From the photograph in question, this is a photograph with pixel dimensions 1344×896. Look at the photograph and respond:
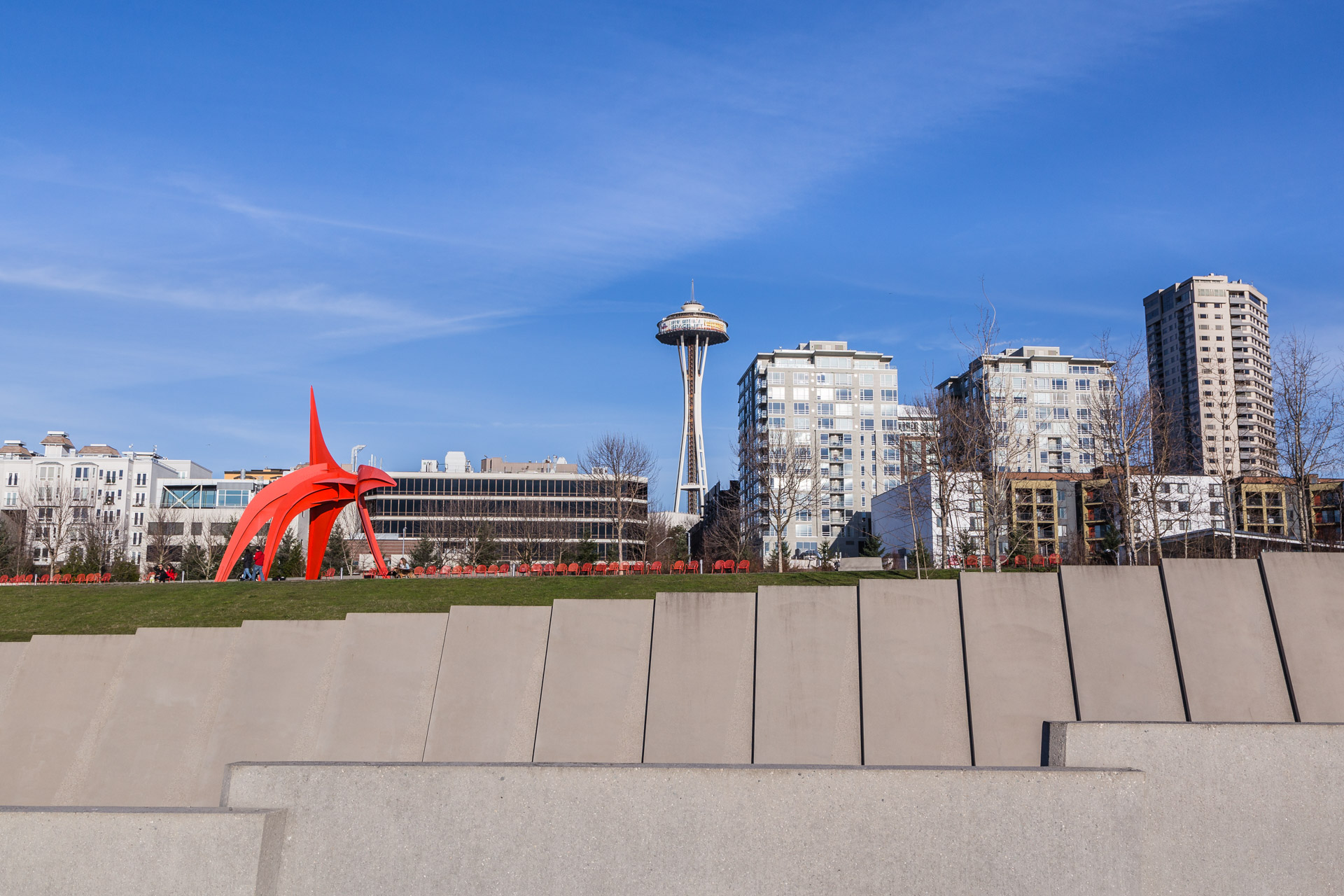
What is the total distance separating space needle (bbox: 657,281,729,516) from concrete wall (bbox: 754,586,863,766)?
13424 cm

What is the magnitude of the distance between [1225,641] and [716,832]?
8.25 m

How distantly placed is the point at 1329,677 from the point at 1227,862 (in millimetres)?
6246

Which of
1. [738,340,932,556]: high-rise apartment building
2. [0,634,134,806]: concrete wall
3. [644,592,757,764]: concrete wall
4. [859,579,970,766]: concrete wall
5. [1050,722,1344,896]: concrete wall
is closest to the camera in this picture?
[1050,722,1344,896]: concrete wall

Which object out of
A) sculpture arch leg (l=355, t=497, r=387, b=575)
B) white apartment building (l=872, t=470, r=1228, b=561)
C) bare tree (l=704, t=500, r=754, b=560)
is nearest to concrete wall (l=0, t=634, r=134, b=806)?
sculpture arch leg (l=355, t=497, r=387, b=575)

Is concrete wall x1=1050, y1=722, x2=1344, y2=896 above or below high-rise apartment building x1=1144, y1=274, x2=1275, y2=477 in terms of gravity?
below

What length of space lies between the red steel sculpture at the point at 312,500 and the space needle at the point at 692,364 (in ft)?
356

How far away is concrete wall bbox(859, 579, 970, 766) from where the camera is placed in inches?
435

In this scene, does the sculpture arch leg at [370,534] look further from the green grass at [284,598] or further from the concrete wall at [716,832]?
the concrete wall at [716,832]

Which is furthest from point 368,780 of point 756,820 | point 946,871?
point 946,871

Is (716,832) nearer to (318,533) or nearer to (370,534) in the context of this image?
(318,533)

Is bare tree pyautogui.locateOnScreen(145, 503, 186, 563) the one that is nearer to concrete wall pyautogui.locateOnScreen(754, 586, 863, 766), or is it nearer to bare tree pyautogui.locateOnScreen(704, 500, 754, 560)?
bare tree pyautogui.locateOnScreen(704, 500, 754, 560)

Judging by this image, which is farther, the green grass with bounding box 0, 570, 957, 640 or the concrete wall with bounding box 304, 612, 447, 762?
the green grass with bounding box 0, 570, 957, 640

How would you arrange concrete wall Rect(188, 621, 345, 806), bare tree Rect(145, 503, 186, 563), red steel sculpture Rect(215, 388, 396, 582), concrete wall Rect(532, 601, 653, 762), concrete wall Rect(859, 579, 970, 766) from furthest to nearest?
bare tree Rect(145, 503, 186, 563) < red steel sculpture Rect(215, 388, 396, 582) < concrete wall Rect(188, 621, 345, 806) < concrete wall Rect(532, 601, 653, 762) < concrete wall Rect(859, 579, 970, 766)

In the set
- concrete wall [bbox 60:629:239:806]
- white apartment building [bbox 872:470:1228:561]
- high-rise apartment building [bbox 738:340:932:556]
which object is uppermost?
high-rise apartment building [bbox 738:340:932:556]
